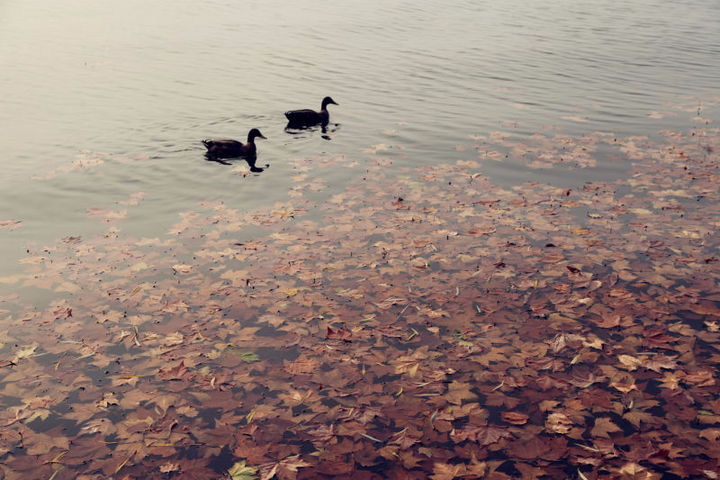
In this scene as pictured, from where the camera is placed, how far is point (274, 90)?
72.7ft

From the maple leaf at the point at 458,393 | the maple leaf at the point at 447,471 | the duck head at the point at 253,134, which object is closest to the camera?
the maple leaf at the point at 447,471

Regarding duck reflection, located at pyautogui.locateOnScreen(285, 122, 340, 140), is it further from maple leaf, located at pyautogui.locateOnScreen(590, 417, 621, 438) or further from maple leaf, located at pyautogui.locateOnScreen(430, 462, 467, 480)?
maple leaf, located at pyautogui.locateOnScreen(430, 462, 467, 480)

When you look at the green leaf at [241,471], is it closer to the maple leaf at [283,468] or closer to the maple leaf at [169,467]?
the maple leaf at [283,468]

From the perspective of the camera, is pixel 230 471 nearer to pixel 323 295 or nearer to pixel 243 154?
pixel 323 295

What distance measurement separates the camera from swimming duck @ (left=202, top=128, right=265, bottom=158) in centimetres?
1492

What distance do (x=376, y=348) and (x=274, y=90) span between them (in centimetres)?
1650

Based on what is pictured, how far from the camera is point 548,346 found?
7.64 meters

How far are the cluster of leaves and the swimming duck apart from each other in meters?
3.63

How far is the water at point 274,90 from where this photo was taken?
44.3 ft

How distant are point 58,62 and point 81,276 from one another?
19900mm

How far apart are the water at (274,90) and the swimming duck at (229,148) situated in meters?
0.39

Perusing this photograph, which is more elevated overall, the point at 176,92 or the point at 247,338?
the point at 176,92

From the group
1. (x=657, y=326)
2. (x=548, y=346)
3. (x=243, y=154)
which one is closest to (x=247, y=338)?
(x=548, y=346)

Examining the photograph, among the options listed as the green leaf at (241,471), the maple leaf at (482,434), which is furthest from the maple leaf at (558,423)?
the green leaf at (241,471)
